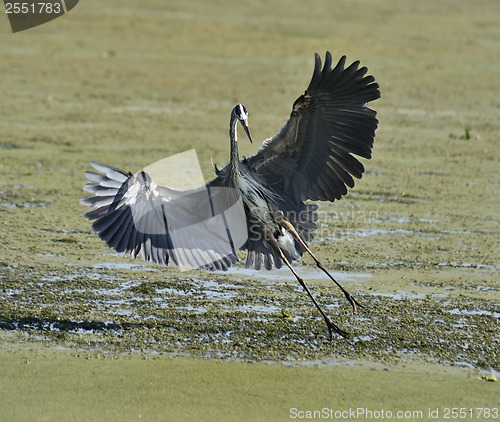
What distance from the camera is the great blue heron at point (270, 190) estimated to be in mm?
4730

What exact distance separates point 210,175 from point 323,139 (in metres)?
3.29

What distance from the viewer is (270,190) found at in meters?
5.48

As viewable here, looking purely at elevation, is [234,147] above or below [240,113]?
below

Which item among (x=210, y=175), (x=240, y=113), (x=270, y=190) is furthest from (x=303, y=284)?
(x=210, y=175)

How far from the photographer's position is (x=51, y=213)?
6961mm

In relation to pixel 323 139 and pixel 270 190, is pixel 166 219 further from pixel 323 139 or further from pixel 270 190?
pixel 323 139

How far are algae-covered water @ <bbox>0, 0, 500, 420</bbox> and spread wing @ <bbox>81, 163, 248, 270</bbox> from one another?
1.28 feet

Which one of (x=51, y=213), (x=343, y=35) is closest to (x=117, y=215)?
(x=51, y=213)

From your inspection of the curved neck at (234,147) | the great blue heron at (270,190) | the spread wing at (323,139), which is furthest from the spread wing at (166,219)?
the spread wing at (323,139)

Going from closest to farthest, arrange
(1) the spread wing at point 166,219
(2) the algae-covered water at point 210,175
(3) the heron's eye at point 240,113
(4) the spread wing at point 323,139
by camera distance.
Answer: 1. (1) the spread wing at point 166,219
2. (2) the algae-covered water at point 210,175
3. (4) the spread wing at point 323,139
4. (3) the heron's eye at point 240,113

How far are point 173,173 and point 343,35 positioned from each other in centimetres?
822

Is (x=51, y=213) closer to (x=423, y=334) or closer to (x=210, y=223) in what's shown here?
(x=210, y=223)

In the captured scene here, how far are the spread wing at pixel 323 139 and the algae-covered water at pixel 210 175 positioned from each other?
67cm

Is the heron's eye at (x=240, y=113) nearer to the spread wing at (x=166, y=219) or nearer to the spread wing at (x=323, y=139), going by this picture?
the spread wing at (x=323, y=139)
